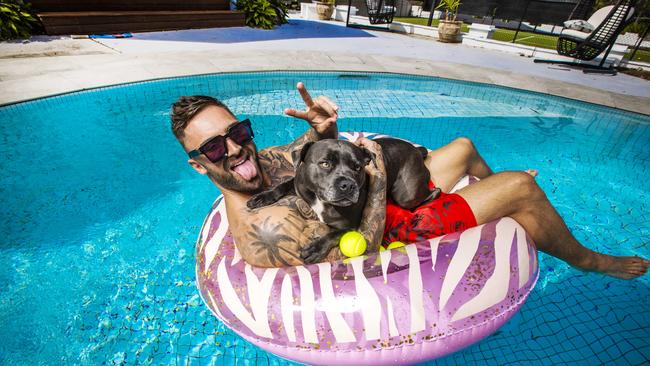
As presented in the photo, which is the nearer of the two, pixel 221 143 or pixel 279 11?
pixel 221 143

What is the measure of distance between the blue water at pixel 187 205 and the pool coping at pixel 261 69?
30cm

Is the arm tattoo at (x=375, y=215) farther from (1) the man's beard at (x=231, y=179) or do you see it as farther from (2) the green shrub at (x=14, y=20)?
(2) the green shrub at (x=14, y=20)

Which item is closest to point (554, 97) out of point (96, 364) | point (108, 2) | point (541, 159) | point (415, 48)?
point (541, 159)

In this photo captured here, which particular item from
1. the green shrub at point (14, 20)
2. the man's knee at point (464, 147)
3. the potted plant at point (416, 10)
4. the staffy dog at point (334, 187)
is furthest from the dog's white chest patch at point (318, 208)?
the potted plant at point (416, 10)

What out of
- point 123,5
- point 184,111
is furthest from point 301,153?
point 123,5

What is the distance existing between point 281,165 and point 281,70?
677cm

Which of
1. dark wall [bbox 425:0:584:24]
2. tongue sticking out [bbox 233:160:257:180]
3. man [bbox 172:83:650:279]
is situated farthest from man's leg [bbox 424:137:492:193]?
dark wall [bbox 425:0:584:24]

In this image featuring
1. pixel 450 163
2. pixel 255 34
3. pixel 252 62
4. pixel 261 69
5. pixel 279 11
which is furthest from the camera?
pixel 279 11

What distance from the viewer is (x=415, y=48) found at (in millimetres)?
13688

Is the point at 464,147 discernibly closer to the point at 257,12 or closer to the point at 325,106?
the point at 325,106

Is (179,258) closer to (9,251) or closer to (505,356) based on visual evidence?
(9,251)

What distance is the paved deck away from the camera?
7.94 meters

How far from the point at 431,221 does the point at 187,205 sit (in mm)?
3740

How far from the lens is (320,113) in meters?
3.20
